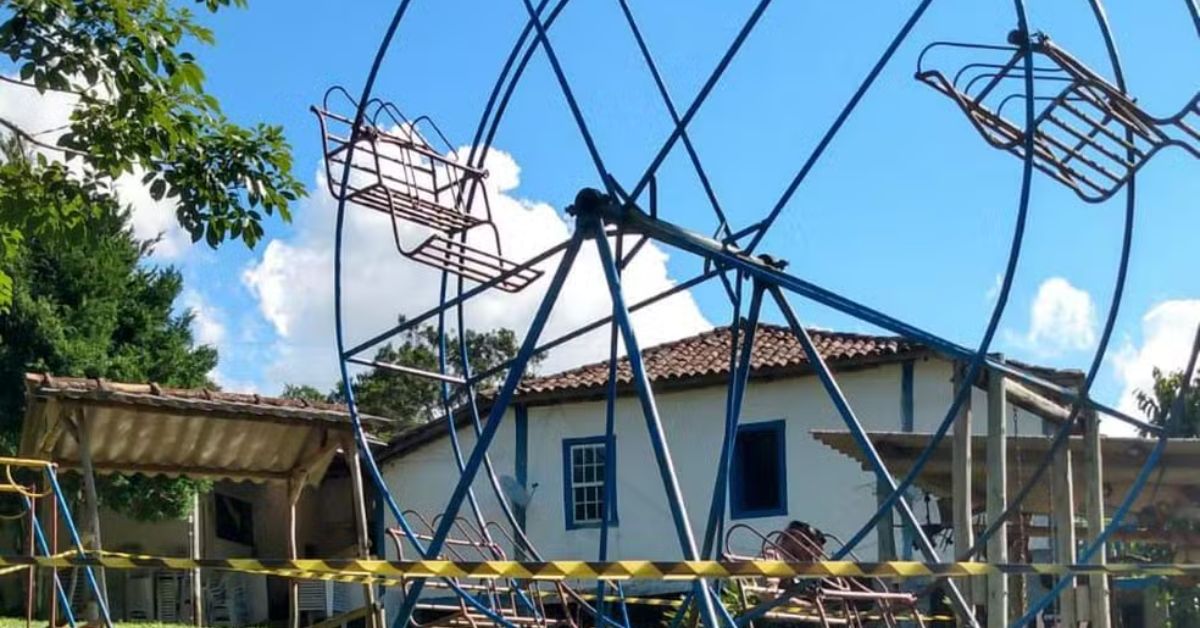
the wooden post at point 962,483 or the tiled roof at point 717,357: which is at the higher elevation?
the tiled roof at point 717,357

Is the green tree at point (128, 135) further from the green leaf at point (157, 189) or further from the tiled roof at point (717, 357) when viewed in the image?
the tiled roof at point (717, 357)

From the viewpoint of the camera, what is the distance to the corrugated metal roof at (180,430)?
9312 mm

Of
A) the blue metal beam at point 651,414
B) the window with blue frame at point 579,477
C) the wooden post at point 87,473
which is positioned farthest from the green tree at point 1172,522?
the window with blue frame at point 579,477

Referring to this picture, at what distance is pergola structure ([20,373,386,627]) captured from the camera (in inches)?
365

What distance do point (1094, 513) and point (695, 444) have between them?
14.4 m

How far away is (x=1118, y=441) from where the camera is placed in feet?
24.8

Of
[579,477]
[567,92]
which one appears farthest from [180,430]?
[579,477]

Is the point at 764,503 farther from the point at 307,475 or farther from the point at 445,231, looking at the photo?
the point at 445,231

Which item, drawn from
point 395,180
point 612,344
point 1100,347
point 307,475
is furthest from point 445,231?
point 307,475

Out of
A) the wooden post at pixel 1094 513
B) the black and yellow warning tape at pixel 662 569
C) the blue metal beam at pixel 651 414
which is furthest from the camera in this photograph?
the wooden post at pixel 1094 513

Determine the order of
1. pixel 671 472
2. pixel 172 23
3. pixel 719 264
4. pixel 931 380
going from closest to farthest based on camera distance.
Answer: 1. pixel 671 472
2. pixel 719 264
3. pixel 172 23
4. pixel 931 380

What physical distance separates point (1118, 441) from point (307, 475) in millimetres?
5920

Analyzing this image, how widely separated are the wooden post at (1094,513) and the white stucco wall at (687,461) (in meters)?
10.5

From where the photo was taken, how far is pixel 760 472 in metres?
20.5
